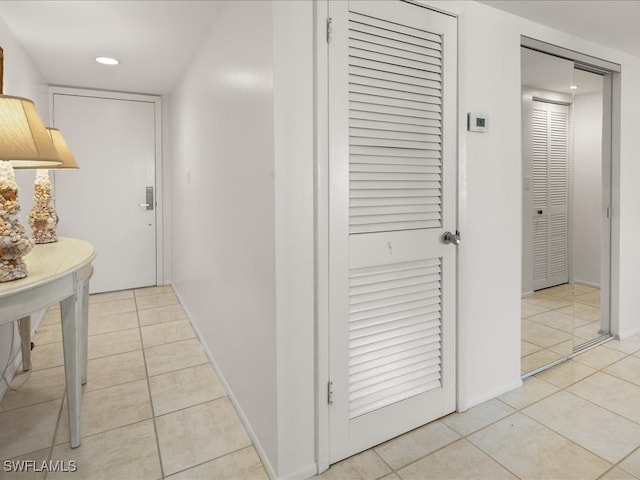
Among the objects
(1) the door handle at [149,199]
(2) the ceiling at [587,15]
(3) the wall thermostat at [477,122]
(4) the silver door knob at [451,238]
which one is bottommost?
(4) the silver door knob at [451,238]

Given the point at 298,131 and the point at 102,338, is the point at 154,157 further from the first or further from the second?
the point at 298,131

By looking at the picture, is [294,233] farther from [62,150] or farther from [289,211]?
[62,150]

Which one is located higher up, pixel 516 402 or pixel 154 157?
pixel 154 157

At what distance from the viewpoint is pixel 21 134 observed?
1299 millimetres

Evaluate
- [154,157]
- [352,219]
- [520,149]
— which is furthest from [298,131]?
[154,157]

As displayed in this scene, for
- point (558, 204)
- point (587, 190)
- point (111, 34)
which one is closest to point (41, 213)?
point (111, 34)

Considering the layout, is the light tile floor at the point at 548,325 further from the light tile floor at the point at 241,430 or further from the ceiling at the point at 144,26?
the ceiling at the point at 144,26

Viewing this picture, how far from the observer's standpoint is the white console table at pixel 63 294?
130 centimetres

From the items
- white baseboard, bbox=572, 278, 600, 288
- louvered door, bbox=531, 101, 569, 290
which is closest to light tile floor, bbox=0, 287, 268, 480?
louvered door, bbox=531, 101, 569, 290

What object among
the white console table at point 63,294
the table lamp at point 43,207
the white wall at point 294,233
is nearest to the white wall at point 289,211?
the white wall at point 294,233

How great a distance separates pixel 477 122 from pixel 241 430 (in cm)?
196

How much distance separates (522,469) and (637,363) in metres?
1.64

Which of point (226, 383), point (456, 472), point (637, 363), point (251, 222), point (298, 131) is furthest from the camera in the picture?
point (637, 363)

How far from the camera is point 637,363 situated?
260 centimetres
